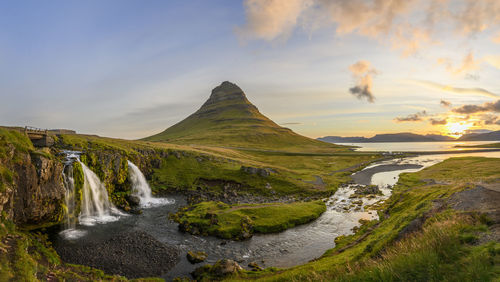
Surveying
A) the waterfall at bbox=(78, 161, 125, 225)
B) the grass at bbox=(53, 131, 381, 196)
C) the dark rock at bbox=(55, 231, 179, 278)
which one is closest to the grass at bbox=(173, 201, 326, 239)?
the dark rock at bbox=(55, 231, 179, 278)

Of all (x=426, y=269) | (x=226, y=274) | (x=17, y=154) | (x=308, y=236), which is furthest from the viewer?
(x=308, y=236)

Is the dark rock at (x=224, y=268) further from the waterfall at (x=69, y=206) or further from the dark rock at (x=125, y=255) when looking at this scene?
the waterfall at (x=69, y=206)

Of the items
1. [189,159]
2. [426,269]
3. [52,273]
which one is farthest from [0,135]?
[189,159]

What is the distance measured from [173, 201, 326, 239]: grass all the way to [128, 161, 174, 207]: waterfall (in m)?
11.5

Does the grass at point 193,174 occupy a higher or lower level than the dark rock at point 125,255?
higher

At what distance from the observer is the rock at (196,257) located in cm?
3086

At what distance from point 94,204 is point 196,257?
92.7 ft

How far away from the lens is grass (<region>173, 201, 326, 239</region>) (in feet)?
134

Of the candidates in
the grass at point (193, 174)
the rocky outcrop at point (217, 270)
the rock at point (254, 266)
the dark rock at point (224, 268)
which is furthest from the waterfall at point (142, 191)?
the rock at point (254, 266)

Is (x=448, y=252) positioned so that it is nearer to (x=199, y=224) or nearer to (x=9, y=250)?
(x=9, y=250)

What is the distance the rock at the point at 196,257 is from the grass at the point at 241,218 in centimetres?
715

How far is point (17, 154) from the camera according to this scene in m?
32.8

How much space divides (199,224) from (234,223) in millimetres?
6258

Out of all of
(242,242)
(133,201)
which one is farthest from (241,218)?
(133,201)
